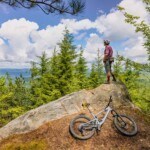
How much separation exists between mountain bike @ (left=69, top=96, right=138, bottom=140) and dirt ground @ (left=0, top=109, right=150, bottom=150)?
0.72 ft

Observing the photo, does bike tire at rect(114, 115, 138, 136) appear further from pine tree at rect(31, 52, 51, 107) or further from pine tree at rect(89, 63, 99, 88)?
pine tree at rect(89, 63, 99, 88)

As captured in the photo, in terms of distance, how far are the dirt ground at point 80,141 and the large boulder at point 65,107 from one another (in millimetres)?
499

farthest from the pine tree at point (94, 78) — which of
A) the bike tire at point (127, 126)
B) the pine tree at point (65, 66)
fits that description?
the bike tire at point (127, 126)

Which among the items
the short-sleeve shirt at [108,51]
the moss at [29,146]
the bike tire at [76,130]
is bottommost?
Answer: the moss at [29,146]

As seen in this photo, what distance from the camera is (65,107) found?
14383mm

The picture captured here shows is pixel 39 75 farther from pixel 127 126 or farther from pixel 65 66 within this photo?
pixel 127 126

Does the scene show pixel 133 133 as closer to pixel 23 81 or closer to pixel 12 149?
pixel 12 149

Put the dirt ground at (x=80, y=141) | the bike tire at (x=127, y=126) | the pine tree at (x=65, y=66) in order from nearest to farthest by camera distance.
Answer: the dirt ground at (x=80, y=141) < the bike tire at (x=127, y=126) < the pine tree at (x=65, y=66)

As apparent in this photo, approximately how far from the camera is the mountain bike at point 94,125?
12188 millimetres

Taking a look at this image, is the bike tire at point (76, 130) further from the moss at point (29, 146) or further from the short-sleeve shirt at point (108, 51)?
the short-sleeve shirt at point (108, 51)

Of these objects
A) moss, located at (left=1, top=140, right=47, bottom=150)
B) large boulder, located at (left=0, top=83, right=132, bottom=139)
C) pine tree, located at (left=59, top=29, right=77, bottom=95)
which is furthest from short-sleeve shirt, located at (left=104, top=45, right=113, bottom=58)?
pine tree, located at (left=59, top=29, right=77, bottom=95)

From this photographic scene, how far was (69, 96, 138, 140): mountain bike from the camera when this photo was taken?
12188 mm

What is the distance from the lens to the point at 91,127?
12328mm

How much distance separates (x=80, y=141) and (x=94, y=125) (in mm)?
1001
